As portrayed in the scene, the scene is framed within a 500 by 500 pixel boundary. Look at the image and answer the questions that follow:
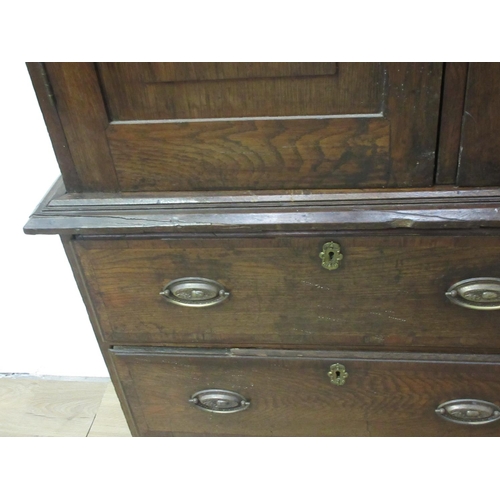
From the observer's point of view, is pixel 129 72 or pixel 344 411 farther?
pixel 344 411

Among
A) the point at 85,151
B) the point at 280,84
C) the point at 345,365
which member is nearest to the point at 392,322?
the point at 345,365

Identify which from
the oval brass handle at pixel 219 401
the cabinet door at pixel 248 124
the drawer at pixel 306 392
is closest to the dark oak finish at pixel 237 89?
the cabinet door at pixel 248 124

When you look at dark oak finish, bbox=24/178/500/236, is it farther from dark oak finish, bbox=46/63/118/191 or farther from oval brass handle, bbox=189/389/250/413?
oval brass handle, bbox=189/389/250/413

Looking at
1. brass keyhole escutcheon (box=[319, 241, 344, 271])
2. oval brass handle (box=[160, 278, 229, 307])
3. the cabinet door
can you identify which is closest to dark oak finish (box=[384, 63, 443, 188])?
the cabinet door

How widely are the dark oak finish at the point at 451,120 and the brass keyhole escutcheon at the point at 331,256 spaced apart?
0.18m

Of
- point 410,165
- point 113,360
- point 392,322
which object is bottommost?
point 113,360

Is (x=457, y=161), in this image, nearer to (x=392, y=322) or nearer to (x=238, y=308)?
(x=392, y=322)

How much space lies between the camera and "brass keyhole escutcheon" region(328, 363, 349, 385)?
97cm

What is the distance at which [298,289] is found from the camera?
34.4 inches

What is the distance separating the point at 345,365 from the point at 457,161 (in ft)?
1.34

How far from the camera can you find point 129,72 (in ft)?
2.35

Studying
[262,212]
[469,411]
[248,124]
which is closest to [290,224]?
[262,212]

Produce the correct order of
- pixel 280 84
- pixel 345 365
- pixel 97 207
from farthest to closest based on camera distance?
pixel 345 365 → pixel 97 207 → pixel 280 84

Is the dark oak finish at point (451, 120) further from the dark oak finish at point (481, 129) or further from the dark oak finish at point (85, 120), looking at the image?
the dark oak finish at point (85, 120)
